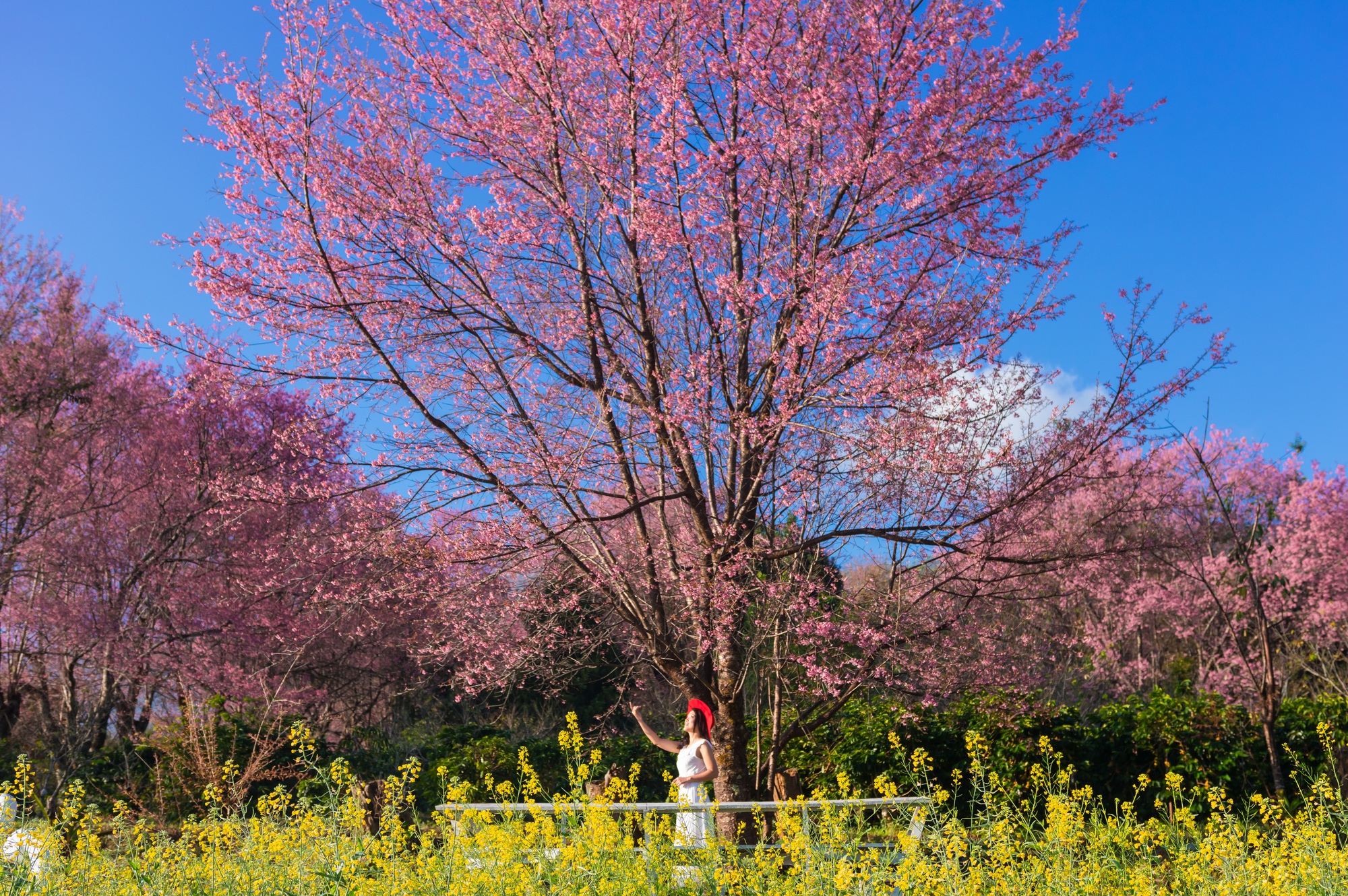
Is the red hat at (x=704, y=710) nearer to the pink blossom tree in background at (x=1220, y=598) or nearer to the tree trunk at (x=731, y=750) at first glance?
the tree trunk at (x=731, y=750)

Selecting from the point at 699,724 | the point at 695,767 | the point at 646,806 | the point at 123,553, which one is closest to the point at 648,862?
the point at 646,806

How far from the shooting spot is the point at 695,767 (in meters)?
6.48

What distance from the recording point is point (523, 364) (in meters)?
7.05

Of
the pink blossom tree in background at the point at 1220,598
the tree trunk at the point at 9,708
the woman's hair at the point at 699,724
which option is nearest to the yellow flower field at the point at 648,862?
the woman's hair at the point at 699,724

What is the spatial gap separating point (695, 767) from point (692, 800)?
0.47 m

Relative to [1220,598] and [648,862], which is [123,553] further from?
[1220,598]

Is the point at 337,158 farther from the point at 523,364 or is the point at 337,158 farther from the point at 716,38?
the point at 716,38

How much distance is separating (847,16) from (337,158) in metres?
3.71

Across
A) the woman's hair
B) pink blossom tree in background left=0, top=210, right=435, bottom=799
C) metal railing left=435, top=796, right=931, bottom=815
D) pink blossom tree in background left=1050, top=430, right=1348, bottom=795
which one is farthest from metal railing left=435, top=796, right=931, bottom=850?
pink blossom tree in background left=1050, top=430, right=1348, bottom=795

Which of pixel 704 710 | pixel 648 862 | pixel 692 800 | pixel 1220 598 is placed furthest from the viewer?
pixel 1220 598

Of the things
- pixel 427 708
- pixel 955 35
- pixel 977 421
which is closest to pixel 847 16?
pixel 955 35

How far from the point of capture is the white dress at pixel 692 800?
521 cm

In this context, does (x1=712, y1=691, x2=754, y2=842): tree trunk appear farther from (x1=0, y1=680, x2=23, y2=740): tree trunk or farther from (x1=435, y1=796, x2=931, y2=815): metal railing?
(x1=0, y1=680, x2=23, y2=740): tree trunk

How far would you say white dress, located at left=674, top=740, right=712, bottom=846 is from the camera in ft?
17.1
